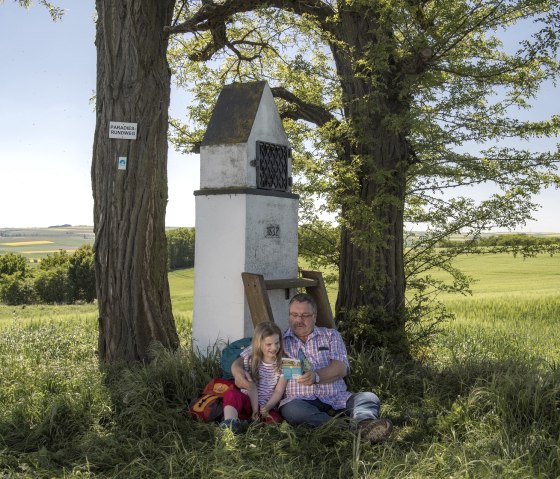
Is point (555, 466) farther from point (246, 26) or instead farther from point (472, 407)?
point (246, 26)

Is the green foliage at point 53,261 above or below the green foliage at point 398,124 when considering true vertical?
below

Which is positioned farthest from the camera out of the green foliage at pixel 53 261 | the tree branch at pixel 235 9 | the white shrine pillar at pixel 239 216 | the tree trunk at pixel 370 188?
the green foliage at pixel 53 261

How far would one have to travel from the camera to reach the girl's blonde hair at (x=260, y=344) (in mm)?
5992

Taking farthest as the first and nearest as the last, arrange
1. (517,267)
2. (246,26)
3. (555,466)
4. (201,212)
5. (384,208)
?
(517,267)
(246,26)
(384,208)
(201,212)
(555,466)

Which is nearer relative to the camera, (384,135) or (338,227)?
(384,135)

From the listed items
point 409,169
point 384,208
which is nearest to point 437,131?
point 409,169

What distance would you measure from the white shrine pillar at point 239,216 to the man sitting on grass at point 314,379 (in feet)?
5.12

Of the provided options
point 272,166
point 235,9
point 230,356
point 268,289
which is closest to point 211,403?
point 230,356

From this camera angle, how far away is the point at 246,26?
13.8 meters

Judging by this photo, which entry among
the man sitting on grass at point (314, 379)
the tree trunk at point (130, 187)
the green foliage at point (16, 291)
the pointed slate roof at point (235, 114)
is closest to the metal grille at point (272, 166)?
the pointed slate roof at point (235, 114)

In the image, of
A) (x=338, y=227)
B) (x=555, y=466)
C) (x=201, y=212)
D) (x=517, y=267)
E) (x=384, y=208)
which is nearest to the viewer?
(x=555, y=466)

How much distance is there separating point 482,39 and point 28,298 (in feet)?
87.1

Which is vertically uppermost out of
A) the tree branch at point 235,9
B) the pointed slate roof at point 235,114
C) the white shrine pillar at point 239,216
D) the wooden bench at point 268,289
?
the tree branch at point 235,9

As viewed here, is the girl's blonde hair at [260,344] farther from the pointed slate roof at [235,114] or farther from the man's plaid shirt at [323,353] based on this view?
the pointed slate roof at [235,114]
